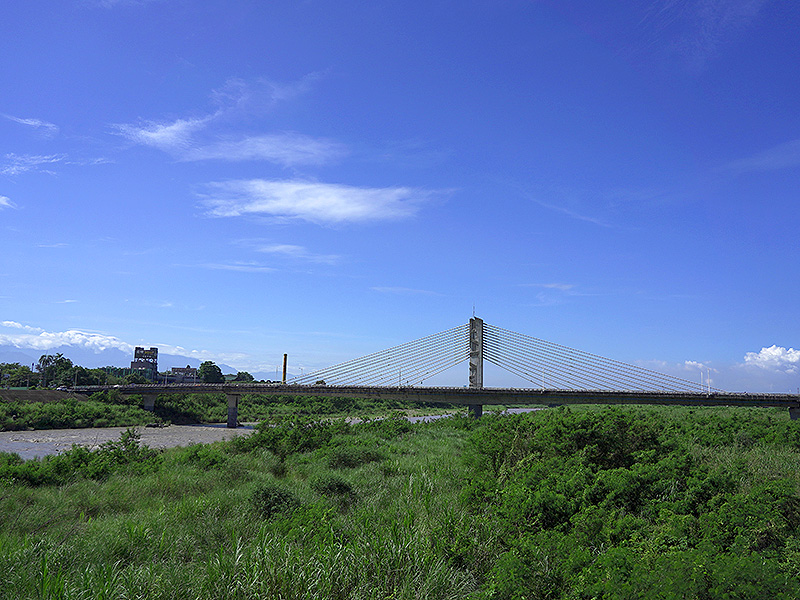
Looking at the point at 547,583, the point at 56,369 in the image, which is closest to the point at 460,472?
the point at 547,583

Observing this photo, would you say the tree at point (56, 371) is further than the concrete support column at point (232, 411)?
Yes

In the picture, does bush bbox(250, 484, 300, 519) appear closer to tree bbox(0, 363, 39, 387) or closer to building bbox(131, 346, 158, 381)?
tree bbox(0, 363, 39, 387)

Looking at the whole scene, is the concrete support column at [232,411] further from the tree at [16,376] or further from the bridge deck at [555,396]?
the tree at [16,376]

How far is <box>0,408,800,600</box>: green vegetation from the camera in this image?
718 cm

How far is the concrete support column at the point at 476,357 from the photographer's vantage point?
2363 inches

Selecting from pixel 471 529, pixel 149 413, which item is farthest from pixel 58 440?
pixel 471 529

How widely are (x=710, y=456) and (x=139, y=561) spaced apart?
1421 centimetres

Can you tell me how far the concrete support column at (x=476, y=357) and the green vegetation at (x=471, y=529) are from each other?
42.5m

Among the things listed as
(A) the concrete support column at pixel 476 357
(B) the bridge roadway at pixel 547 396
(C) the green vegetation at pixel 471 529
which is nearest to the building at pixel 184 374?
(B) the bridge roadway at pixel 547 396

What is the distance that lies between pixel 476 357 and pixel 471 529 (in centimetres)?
5165

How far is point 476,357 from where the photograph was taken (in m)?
60.8

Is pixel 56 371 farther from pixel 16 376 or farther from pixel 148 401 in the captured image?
pixel 148 401

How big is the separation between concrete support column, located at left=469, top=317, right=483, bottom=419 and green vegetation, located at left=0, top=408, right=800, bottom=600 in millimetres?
42506

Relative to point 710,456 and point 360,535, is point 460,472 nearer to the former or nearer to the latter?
point 710,456
